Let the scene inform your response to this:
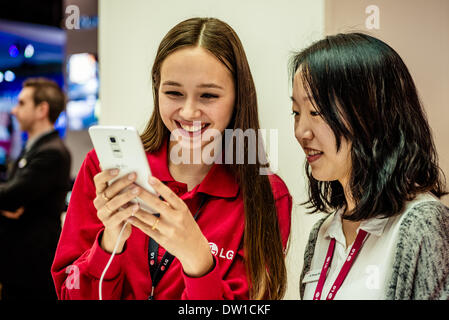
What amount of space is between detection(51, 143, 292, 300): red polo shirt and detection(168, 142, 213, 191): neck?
0.02m

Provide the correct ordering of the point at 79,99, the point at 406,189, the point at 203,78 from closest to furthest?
the point at 406,189
the point at 203,78
the point at 79,99

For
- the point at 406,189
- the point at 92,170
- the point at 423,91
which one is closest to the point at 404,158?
the point at 406,189

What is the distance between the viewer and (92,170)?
1449mm

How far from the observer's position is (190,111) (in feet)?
4.32

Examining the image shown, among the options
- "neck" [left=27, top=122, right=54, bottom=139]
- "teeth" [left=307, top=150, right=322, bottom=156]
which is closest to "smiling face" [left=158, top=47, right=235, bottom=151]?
"teeth" [left=307, top=150, right=322, bottom=156]

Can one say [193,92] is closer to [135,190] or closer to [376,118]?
[135,190]

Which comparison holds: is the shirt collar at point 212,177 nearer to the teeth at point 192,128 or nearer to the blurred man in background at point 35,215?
the teeth at point 192,128

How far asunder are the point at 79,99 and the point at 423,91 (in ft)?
3.99

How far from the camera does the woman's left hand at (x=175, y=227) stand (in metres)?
1.16

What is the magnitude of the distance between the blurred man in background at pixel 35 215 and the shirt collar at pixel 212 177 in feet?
4.01

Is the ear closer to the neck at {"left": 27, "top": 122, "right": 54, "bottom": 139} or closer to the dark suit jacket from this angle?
the neck at {"left": 27, "top": 122, "right": 54, "bottom": 139}

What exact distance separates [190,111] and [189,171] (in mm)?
238

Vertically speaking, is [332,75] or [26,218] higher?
[332,75]
